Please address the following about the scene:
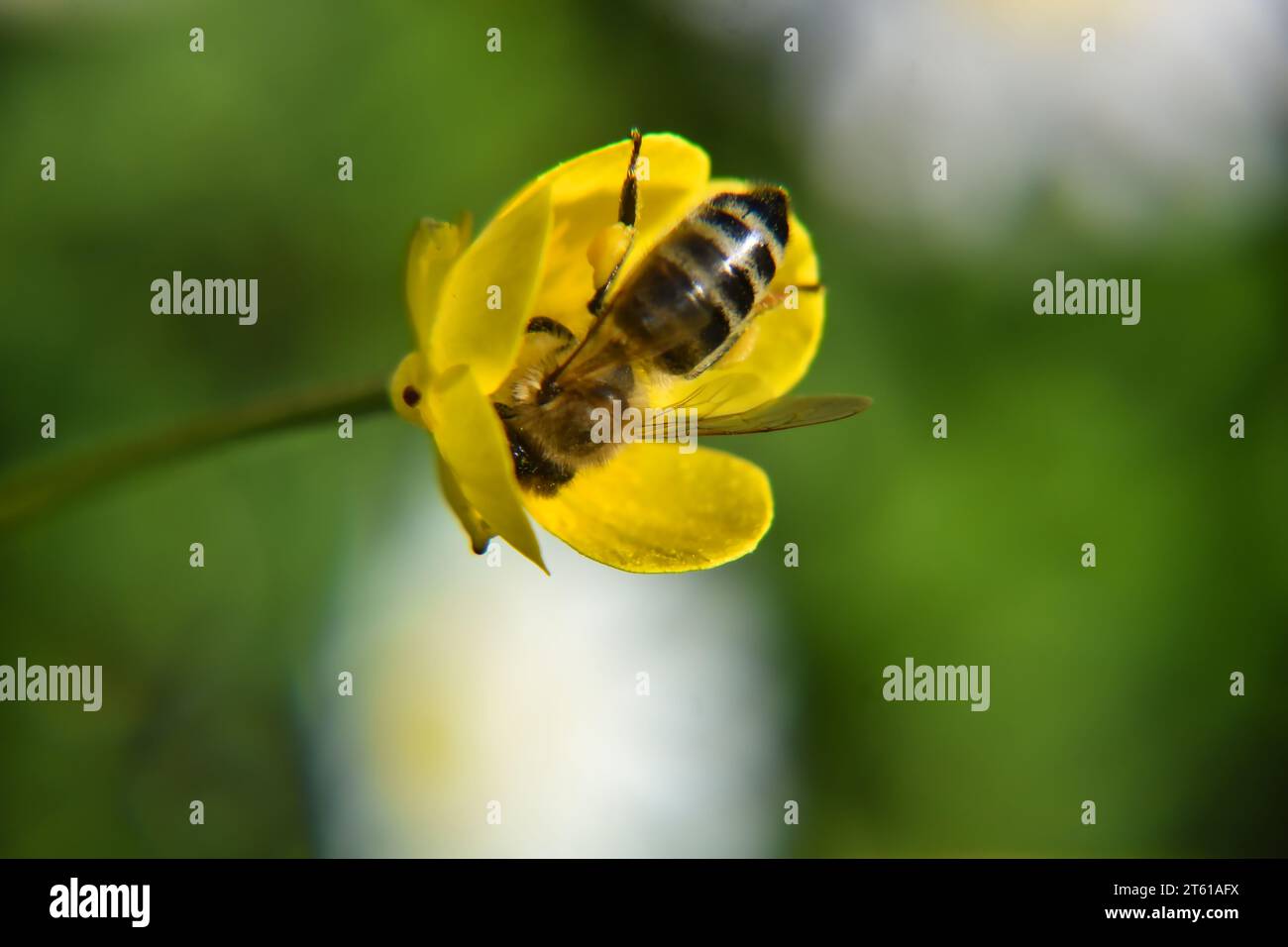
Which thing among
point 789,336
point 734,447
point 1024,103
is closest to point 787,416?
point 789,336

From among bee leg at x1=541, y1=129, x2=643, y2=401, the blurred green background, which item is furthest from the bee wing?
the blurred green background

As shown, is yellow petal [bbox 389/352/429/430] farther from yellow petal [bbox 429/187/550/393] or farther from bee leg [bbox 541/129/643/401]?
bee leg [bbox 541/129/643/401]

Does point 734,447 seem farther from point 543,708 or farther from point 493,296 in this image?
point 493,296

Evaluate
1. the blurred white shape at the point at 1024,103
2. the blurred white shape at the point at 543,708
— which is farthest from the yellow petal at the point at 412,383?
the blurred white shape at the point at 1024,103

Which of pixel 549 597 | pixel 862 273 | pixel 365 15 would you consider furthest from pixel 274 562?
pixel 862 273

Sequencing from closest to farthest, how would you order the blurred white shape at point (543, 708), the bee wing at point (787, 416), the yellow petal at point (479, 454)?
the yellow petal at point (479, 454), the bee wing at point (787, 416), the blurred white shape at point (543, 708)

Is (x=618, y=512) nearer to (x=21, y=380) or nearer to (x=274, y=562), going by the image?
(x=274, y=562)

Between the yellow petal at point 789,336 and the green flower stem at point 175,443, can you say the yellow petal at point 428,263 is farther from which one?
the yellow petal at point 789,336
